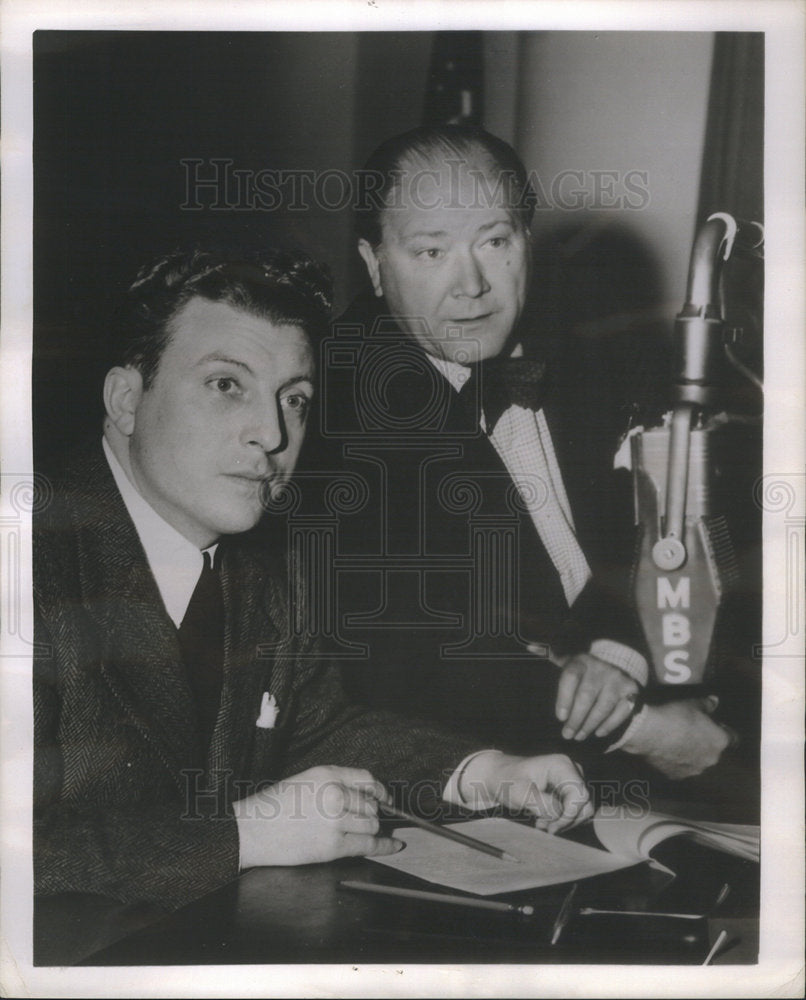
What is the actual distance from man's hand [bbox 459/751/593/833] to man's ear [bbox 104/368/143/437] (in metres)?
0.56

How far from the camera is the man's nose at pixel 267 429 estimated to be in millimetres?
1105

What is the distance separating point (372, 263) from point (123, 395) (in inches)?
12.7

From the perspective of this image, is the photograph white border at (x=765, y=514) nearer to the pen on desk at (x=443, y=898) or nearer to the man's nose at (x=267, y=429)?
the pen on desk at (x=443, y=898)

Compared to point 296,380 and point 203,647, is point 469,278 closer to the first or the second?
point 296,380

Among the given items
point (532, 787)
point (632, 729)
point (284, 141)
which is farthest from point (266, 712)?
point (284, 141)

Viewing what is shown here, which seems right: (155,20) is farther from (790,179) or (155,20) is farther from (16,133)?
(790,179)

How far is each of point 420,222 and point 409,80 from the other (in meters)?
0.16

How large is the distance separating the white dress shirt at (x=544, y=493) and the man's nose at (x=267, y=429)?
0.62 ft

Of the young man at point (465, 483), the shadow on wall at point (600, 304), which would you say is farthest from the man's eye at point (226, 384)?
the shadow on wall at point (600, 304)

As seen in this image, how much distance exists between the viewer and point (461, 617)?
3.70 feet

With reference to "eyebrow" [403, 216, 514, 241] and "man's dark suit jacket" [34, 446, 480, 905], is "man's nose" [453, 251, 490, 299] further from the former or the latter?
"man's dark suit jacket" [34, 446, 480, 905]

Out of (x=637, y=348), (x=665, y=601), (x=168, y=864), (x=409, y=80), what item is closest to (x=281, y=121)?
(x=409, y=80)

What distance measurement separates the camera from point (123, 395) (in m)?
1.11

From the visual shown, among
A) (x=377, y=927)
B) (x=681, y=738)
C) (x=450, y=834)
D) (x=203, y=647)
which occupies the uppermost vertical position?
(x=203, y=647)
